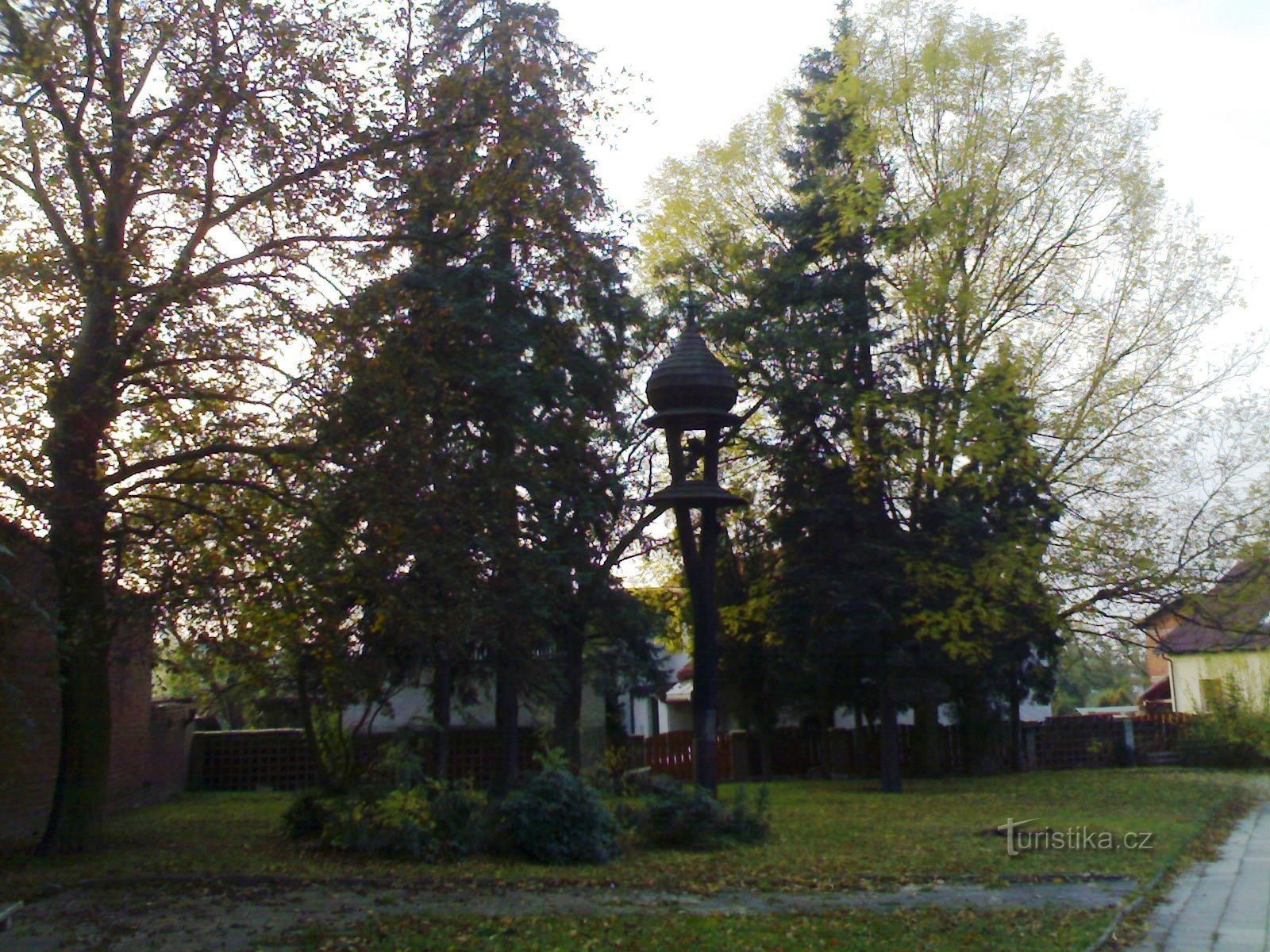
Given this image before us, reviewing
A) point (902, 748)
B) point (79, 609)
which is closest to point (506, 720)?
point (79, 609)

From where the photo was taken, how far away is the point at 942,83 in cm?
2602

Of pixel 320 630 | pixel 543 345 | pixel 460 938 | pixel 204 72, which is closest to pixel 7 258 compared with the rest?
pixel 204 72

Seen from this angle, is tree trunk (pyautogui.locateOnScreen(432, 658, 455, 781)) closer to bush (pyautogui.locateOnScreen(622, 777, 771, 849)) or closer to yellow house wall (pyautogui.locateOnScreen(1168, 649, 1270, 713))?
bush (pyautogui.locateOnScreen(622, 777, 771, 849))

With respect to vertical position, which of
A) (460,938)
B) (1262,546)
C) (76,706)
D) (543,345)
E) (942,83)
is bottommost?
(460,938)

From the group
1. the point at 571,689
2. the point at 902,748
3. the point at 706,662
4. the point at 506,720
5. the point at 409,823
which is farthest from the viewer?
the point at 902,748

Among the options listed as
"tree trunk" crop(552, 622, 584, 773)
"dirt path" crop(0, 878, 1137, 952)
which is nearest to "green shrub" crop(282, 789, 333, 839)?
"dirt path" crop(0, 878, 1137, 952)

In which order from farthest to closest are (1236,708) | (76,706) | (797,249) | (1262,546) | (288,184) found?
(1236,708)
(797,249)
(1262,546)
(76,706)
(288,184)

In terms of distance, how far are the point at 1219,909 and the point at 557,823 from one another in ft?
21.2

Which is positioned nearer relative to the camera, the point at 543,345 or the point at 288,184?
the point at 288,184

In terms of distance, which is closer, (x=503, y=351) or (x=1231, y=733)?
(x=503, y=351)

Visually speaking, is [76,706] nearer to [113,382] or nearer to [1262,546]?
[113,382]

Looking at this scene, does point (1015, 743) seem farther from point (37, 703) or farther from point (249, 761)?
point (37, 703)

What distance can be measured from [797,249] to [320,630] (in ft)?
56.1

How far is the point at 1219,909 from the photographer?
10.6 m
